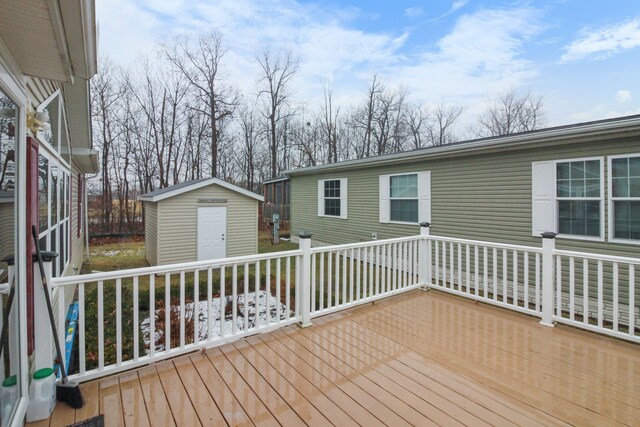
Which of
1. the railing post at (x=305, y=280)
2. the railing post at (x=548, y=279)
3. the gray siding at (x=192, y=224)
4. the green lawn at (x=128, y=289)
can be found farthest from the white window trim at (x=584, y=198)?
the gray siding at (x=192, y=224)

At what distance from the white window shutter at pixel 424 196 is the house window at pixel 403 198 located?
0.13 m

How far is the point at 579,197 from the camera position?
510 cm

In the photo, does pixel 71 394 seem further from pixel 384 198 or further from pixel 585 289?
pixel 384 198

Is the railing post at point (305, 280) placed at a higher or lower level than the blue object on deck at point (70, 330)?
higher

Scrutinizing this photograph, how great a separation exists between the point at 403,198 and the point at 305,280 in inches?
199

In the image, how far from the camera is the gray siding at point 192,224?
29.2 feet

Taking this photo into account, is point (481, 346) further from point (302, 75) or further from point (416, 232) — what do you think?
point (302, 75)

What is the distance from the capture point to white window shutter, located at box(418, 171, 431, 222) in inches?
290

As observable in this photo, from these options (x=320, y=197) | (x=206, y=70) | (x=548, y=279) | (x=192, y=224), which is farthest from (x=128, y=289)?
(x=206, y=70)

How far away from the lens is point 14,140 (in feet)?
6.21

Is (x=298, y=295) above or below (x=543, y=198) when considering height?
below

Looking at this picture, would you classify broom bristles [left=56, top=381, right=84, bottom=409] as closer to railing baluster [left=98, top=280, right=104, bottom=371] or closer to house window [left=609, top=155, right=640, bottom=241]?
railing baluster [left=98, top=280, right=104, bottom=371]

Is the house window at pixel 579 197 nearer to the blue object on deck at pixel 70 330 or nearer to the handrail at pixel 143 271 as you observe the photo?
the handrail at pixel 143 271

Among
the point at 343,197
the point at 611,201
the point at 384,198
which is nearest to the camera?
the point at 611,201
